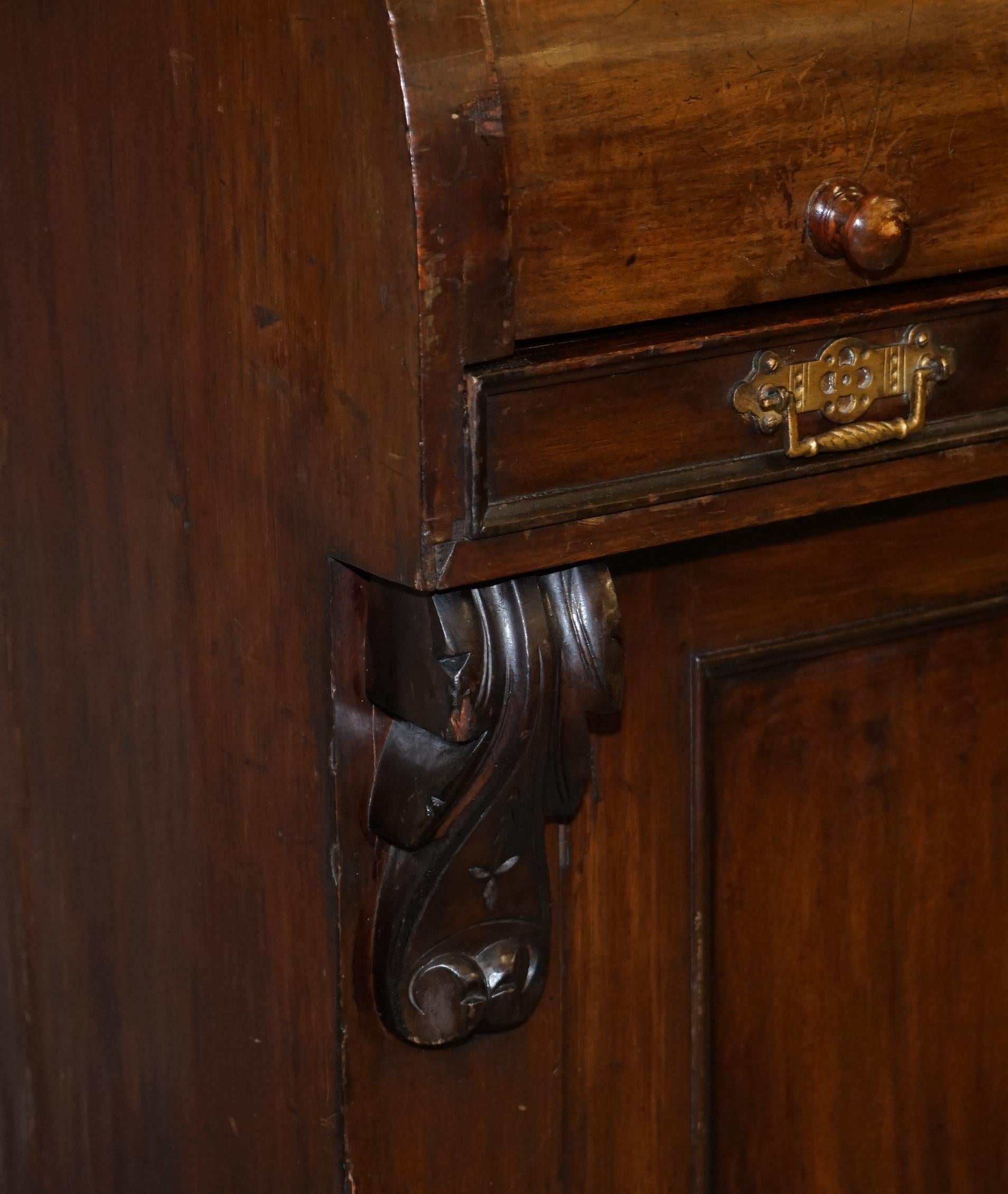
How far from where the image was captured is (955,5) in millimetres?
853

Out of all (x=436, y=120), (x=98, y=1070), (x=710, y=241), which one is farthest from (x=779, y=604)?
(x=98, y=1070)

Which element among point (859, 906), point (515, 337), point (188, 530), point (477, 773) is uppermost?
point (515, 337)

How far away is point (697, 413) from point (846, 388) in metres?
0.08

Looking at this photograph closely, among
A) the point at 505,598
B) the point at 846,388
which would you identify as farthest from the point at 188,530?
the point at 846,388

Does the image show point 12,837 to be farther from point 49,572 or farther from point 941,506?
point 941,506

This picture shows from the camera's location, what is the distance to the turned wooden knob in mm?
817

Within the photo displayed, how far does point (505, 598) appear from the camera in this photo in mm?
863

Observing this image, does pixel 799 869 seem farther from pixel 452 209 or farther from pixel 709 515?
pixel 452 209

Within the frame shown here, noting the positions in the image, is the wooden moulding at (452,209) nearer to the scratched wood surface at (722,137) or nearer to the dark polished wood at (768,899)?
the scratched wood surface at (722,137)

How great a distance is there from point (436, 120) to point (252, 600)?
0.30 metres

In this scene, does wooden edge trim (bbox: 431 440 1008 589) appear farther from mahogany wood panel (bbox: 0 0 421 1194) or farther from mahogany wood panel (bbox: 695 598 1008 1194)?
mahogany wood panel (bbox: 695 598 1008 1194)

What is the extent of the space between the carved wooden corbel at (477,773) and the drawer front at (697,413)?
0.22ft

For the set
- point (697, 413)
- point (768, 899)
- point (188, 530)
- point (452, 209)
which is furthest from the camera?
point (768, 899)

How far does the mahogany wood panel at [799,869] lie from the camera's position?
103 centimetres
